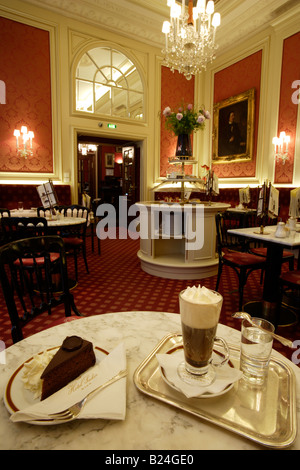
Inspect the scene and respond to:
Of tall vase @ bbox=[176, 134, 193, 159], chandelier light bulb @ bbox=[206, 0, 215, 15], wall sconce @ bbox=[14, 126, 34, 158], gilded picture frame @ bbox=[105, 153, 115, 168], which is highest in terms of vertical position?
chandelier light bulb @ bbox=[206, 0, 215, 15]

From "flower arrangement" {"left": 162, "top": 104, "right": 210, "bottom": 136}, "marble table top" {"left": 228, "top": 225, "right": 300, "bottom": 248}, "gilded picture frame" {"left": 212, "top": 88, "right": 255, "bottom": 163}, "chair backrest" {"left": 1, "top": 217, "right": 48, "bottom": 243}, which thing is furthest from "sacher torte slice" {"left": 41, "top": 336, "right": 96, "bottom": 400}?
"gilded picture frame" {"left": 212, "top": 88, "right": 255, "bottom": 163}

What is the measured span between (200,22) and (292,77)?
6.73 feet

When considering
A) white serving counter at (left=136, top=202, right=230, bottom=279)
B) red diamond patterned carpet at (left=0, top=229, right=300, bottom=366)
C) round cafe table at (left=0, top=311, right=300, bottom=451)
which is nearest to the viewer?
round cafe table at (left=0, top=311, right=300, bottom=451)

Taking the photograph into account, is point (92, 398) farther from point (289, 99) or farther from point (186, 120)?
point (289, 99)

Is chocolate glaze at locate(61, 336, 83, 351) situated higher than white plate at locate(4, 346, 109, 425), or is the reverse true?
chocolate glaze at locate(61, 336, 83, 351)

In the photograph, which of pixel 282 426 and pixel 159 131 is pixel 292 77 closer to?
pixel 159 131

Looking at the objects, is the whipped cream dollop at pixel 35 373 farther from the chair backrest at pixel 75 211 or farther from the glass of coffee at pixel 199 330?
the chair backrest at pixel 75 211

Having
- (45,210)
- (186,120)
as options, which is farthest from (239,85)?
(45,210)

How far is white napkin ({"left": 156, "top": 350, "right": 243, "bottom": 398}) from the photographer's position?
55 centimetres

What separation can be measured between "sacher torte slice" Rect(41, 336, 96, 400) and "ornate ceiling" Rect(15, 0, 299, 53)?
6.41 metres

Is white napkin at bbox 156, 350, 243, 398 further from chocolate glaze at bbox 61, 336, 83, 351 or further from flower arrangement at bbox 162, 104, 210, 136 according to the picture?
flower arrangement at bbox 162, 104, 210, 136

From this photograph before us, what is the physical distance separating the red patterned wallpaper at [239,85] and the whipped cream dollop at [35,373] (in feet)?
20.2

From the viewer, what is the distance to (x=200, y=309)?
0.56 meters

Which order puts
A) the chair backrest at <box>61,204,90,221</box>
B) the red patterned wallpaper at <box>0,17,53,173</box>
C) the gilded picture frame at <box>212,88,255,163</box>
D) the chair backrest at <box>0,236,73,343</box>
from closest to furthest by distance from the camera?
the chair backrest at <box>0,236,73,343</box>, the chair backrest at <box>61,204,90,221</box>, the red patterned wallpaper at <box>0,17,53,173</box>, the gilded picture frame at <box>212,88,255,163</box>
